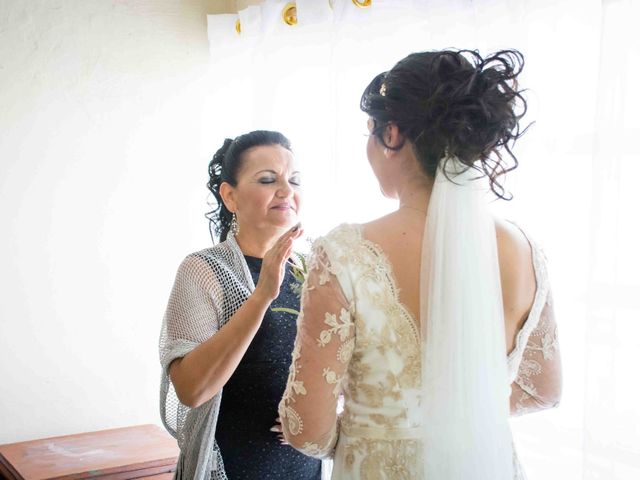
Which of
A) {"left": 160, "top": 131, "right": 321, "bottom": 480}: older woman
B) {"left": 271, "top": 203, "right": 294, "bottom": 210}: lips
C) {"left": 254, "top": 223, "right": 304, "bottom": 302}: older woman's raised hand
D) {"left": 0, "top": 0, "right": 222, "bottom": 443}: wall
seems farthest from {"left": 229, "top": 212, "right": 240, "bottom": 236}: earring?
{"left": 0, "top": 0, "right": 222, "bottom": 443}: wall

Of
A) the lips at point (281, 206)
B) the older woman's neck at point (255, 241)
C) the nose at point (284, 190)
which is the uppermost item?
the nose at point (284, 190)

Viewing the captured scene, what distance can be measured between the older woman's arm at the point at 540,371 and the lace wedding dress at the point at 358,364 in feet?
0.16

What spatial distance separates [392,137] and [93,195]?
6.19 feet

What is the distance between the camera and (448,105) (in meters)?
1.07

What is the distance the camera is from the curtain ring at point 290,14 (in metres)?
2.55

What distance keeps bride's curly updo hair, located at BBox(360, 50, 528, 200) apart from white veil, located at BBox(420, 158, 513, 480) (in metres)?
0.04

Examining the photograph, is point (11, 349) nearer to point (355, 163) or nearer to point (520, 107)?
point (355, 163)

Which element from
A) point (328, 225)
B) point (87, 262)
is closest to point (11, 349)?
point (87, 262)

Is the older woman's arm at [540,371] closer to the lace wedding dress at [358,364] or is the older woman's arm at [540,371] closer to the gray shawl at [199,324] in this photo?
the lace wedding dress at [358,364]

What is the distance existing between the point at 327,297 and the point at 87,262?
1.87 metres

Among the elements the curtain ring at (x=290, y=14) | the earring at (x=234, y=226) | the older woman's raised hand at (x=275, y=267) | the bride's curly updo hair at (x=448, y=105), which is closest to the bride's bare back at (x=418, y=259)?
the bride's curly updo hair at (x=448, y=105)

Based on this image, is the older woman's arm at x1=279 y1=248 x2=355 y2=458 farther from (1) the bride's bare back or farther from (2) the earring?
(2) the earring

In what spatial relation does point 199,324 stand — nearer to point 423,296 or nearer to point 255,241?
point 255,241

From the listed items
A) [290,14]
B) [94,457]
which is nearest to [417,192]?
[290,14]
